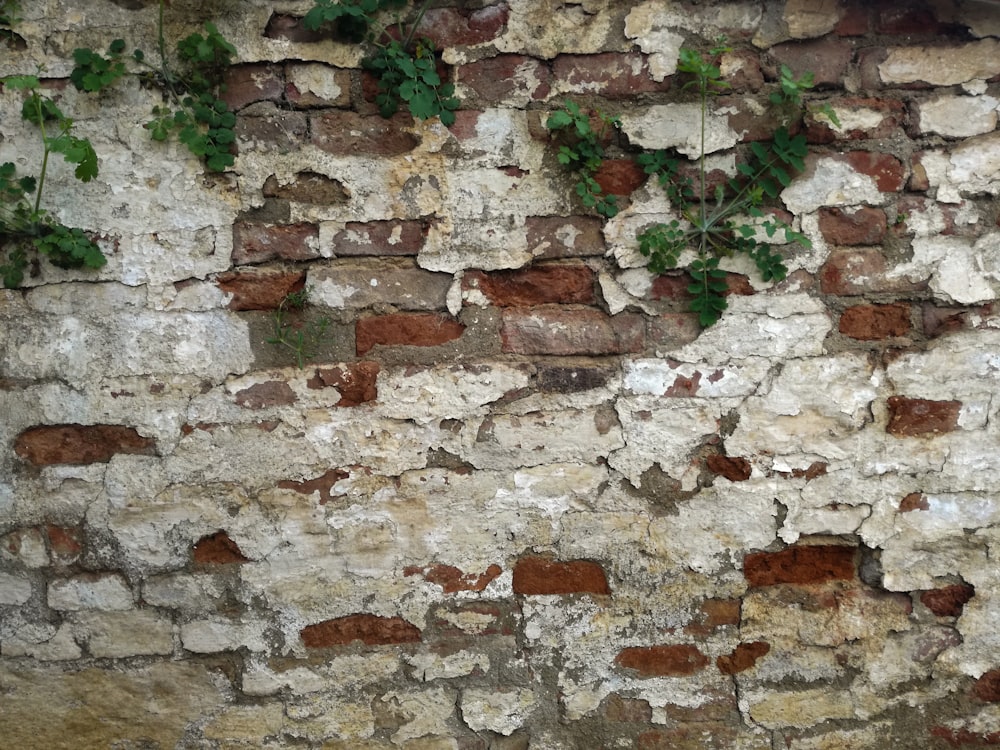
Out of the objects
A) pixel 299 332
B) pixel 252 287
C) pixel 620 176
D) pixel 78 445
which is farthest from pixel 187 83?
pixel 620 176

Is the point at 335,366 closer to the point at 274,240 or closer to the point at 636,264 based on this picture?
the point at 274,240

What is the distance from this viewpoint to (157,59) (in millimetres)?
1469

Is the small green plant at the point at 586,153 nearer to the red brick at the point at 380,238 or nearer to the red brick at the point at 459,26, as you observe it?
the red brick at the point at 459,26

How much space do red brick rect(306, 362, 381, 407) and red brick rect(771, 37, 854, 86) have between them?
105 cm

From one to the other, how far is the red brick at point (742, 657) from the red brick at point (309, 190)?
1.27m

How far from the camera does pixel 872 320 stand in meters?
1.53

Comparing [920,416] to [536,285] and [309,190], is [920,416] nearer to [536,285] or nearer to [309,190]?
[536,285]

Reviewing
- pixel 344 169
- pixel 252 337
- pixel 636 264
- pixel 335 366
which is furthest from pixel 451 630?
pixel 344 169

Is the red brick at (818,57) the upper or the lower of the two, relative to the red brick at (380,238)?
upper

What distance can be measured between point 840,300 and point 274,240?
1181mm

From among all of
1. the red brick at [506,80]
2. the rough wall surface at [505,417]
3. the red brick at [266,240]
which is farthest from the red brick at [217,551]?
the red brick at [506,80]

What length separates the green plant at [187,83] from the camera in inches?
56.5

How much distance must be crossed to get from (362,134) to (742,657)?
1374 millimetres

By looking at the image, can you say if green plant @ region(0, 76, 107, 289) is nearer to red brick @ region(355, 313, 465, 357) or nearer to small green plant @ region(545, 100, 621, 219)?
red brick @ region(355, 313, 465, 357)
